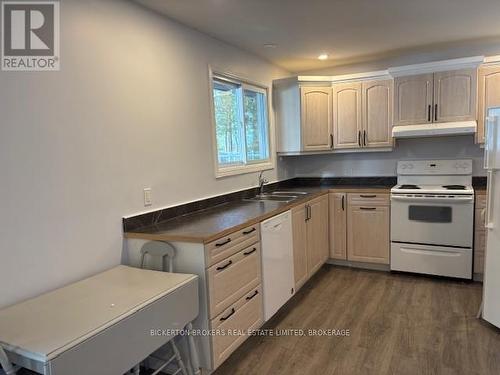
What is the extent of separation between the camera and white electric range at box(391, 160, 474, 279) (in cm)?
355

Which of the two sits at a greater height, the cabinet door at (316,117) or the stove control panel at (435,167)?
the cabinet door at (316,117)

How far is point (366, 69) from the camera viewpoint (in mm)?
4371

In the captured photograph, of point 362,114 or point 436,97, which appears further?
point 362,114

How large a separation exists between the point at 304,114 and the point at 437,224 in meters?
1.88

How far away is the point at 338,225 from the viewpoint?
4188 mm

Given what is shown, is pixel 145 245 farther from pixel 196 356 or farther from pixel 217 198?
pixel 217 198

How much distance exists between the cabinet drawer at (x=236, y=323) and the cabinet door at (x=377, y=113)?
2.42 m

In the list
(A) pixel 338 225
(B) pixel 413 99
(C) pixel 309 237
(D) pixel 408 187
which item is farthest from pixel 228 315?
(B) pixel 413 99

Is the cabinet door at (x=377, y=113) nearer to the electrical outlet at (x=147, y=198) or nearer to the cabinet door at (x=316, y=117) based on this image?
the cabinet door at (x=316, y=117)

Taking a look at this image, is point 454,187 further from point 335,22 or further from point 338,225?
point 335,22

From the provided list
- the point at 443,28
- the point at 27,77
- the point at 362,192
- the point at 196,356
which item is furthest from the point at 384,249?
the point at 27,77

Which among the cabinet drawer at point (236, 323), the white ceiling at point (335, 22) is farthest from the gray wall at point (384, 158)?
the cabinet drawer at point (236, 323)

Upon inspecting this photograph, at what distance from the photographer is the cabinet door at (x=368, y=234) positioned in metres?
3.96

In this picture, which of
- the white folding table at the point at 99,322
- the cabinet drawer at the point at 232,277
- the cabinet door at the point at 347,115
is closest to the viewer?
the white folding table at the point at 99,322
